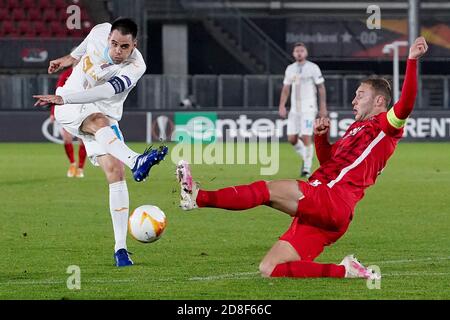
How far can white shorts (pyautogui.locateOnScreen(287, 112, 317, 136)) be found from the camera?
2003 centimetres

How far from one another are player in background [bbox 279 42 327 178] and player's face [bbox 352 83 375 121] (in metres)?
11.0

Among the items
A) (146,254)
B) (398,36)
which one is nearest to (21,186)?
(146,254)

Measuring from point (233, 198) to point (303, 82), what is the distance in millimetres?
12503

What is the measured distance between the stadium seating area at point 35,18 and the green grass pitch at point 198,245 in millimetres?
15333

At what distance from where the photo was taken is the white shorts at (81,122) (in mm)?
9547

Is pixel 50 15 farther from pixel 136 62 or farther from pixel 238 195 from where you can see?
pixel 238 195

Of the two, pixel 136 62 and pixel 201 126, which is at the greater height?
pixel 136 62

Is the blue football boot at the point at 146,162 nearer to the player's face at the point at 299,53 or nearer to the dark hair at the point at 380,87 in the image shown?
the dark hair at the point at 380,87

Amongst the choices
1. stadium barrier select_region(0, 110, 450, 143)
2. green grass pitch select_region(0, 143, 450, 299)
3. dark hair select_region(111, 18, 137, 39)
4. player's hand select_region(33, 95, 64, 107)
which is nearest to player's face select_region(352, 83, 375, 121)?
green grass pitch select_region(0, 143, 450, 299)

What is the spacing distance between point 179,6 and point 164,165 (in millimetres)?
11581

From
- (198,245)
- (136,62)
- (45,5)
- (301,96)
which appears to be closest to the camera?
(136,62)

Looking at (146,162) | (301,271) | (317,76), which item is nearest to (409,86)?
(301,271)

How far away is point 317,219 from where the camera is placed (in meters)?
8.12
